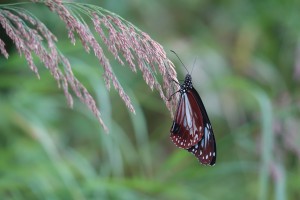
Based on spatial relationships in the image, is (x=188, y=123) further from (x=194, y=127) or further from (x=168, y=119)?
(x=168, y=119)

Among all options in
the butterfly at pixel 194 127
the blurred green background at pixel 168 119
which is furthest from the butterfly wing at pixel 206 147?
the blurred green background at pixel 168 119

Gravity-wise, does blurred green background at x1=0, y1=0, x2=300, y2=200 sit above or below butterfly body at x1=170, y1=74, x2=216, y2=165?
above

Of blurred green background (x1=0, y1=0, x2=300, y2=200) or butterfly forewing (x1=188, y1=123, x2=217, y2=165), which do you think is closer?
butterfly forewing (x1=188, y1=123, x2=217, y2=165)

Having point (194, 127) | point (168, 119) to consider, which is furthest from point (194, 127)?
point (168, 119)

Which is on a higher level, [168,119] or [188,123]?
[168,119]

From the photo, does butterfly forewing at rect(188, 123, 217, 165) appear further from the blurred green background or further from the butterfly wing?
the blurred green background

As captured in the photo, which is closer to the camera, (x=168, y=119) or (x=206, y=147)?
(x=206, y=147)

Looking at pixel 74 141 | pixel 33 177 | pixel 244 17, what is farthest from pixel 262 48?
pixel 33 177

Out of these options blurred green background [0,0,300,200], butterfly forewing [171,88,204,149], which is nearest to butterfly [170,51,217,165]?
butterfly forewing [171,88,204,149]
